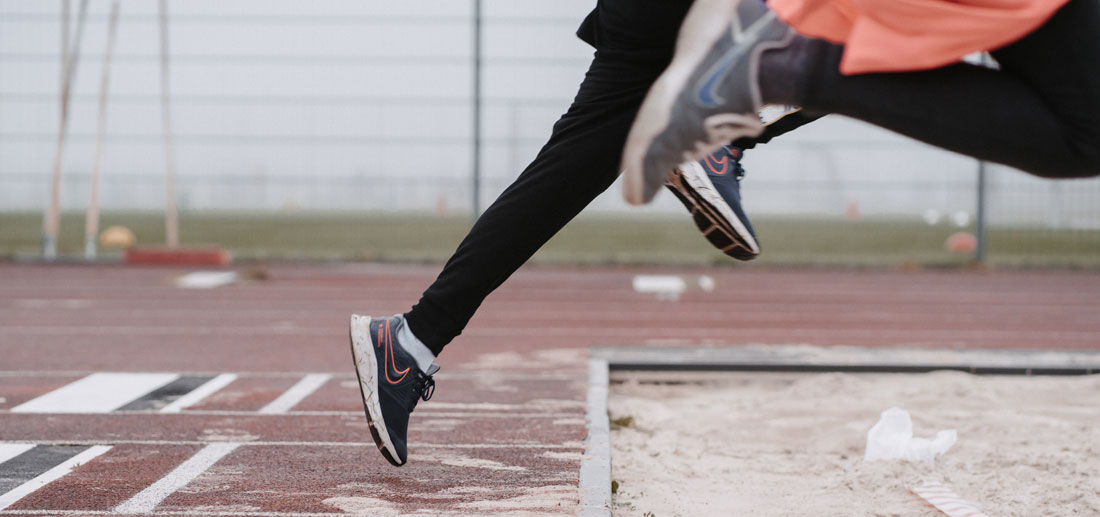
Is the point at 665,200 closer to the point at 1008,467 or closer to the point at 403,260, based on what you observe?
the point at 403,260

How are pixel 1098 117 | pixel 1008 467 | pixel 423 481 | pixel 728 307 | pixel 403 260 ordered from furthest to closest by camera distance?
pixel 403 260
pixel 728 307
pixel 1008 467
pixel 423 481
pixel 1098 117

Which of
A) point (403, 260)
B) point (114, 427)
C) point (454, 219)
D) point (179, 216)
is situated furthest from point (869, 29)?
point (179, 216)

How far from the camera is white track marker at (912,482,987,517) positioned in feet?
6.60

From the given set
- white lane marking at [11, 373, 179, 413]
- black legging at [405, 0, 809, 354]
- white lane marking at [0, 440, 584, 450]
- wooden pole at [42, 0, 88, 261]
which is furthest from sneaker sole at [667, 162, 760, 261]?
wooden pole at [42, 0, 88, 261]

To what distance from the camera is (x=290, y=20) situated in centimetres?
1170

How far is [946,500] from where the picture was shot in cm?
210

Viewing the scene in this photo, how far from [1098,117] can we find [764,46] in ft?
1.42

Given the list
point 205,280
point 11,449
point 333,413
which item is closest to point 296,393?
point 333,413

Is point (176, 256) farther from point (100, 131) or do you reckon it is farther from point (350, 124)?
point (350, 124)

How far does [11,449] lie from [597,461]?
1.46 metres

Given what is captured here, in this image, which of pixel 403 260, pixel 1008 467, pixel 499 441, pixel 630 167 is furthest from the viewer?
pixel 403 260

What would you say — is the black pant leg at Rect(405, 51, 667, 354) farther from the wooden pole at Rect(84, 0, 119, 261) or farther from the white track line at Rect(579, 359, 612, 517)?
the wooden pole at Rect(84, 0, 119, 261)

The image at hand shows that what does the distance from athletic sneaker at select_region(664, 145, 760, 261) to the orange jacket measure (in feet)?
1.90

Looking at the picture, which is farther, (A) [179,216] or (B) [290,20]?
(A) [179,216]
